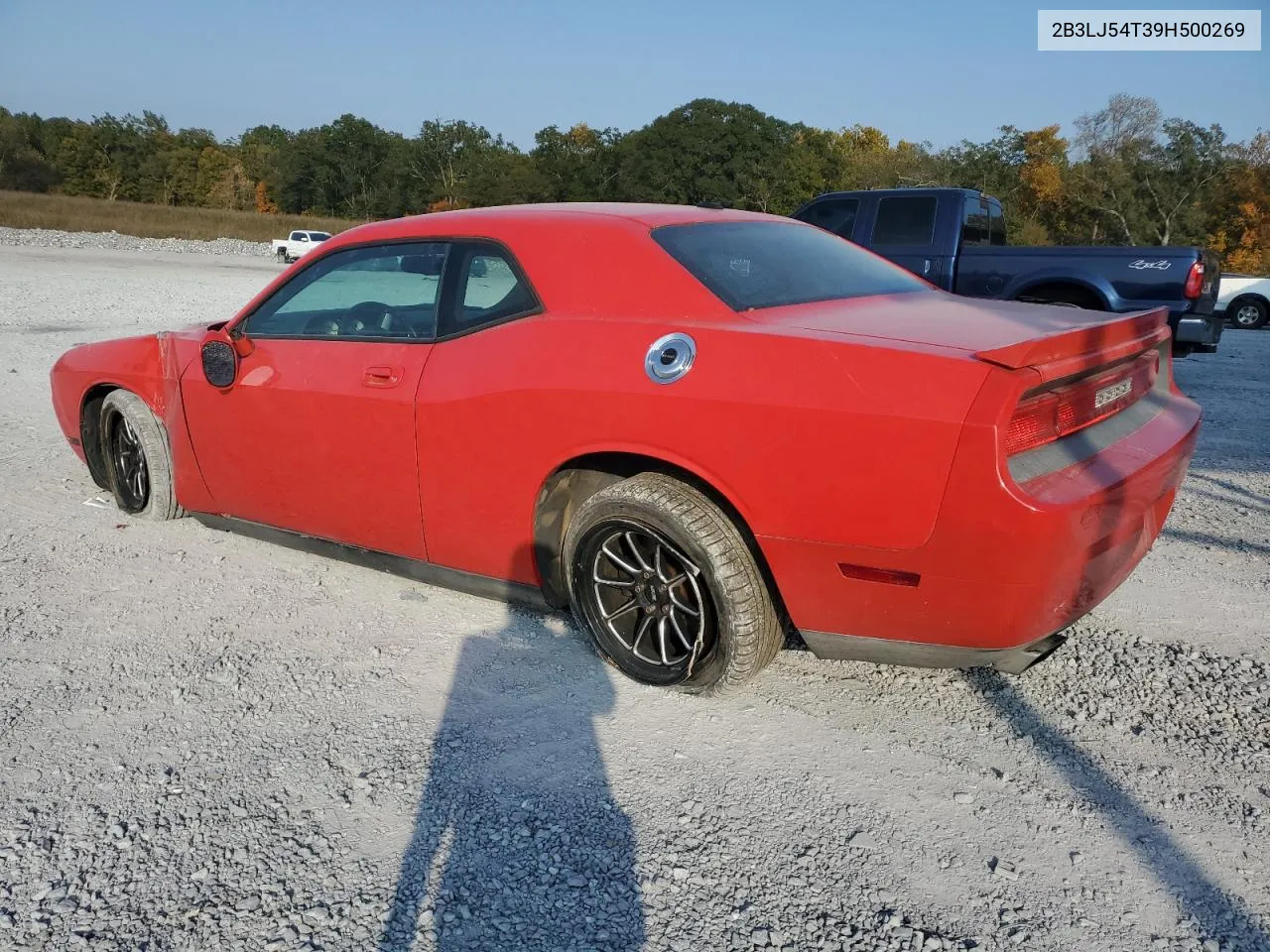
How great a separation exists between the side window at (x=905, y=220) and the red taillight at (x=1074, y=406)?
6.83 metres

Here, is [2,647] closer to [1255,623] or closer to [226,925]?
[226,925]

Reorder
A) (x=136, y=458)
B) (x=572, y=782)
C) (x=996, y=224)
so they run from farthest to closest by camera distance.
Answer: (x=996, y=224) < (x=136, y=458) < (x=572, y=782)

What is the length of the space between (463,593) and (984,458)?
7.17 feet

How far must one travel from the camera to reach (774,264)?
3.40 metres

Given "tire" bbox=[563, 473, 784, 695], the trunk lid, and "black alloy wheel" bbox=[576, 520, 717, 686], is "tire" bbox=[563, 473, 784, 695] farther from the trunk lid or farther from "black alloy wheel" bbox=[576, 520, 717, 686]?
the trunk lid

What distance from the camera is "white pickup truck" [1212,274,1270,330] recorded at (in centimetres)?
1725

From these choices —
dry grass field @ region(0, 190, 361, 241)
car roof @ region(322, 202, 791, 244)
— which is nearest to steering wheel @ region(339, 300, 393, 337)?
car roof @ region(322, 202, 791, 244)

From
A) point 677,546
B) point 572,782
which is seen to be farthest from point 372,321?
point 572,782

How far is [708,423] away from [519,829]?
1.18 m

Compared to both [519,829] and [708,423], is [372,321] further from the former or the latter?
[519,829]

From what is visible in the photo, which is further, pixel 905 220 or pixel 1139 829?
pixel 905 220

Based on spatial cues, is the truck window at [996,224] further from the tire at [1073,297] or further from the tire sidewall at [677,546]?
the tire sidewall at [677,546]

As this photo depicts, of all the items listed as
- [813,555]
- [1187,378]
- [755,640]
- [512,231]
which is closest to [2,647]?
[512,231]

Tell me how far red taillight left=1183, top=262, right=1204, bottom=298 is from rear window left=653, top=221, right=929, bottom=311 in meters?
5.70
